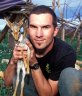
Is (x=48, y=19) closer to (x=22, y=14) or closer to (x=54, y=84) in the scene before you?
(x=54, y=84)

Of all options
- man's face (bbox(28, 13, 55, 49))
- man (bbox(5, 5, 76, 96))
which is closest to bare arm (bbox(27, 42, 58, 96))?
man (bbox(5, 5, 76, 96))

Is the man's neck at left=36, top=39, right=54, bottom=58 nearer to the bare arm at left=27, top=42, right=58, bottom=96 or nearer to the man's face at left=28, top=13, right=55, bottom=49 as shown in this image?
the man's face at left=28, top=13, right=55, bottom=49

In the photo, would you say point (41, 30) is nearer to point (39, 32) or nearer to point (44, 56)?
point (39, 32)

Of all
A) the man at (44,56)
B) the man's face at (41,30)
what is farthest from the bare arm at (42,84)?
the man's face at (41,30)

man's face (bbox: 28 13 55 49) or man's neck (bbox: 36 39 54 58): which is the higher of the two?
man's face (bbox: 28 13 55 49)

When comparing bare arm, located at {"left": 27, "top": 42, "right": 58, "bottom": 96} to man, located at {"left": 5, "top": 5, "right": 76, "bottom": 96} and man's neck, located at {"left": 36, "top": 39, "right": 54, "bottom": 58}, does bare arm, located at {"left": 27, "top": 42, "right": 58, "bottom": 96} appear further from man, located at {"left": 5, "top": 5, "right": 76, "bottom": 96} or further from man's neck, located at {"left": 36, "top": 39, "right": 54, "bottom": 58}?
man's neck, located at {"left": 36, "top": 39, "right": 54, "bottom": 58}

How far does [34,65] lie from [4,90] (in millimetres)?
2166

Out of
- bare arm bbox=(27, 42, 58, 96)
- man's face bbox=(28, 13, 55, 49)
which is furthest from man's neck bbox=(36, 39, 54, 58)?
bare arm bbox=(27, 42, 58, 96)

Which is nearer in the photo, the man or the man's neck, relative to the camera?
the man

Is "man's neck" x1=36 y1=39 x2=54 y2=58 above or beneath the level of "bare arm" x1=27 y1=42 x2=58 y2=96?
above

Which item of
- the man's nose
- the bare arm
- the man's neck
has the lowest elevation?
the bare arm

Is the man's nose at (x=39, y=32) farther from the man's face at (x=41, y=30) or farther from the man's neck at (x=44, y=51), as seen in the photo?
the man's neck at (x=44, y=51)

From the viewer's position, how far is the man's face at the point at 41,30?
2.37 m

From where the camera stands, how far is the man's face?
237 centimetres
